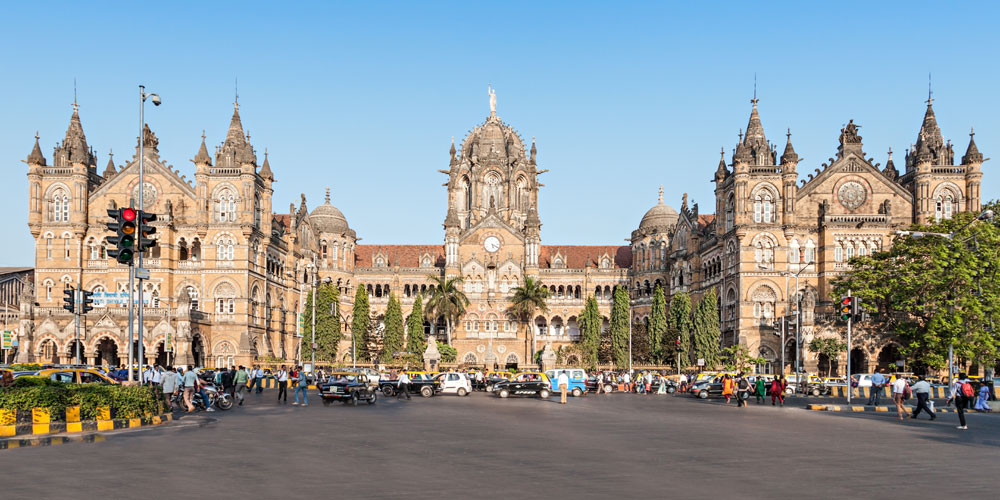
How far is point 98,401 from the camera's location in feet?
81.1

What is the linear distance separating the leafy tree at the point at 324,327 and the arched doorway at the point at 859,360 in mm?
43889

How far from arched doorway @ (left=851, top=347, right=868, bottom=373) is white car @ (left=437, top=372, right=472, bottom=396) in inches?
1335

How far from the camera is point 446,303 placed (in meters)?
86.5

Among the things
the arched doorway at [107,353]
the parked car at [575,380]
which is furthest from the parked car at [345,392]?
the arched doorway at [107,353]

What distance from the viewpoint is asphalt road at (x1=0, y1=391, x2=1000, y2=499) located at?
14672mm

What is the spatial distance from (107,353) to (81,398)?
56289mm

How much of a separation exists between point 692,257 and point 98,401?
2706 inches

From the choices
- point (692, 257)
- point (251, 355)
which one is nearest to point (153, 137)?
point (251, 355)

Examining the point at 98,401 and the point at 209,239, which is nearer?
the point at 98,401

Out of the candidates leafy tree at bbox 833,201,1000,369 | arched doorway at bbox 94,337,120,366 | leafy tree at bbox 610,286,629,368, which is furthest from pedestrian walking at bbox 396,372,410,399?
leafy tree at bbox 610,286,629,368

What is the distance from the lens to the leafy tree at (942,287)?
5341 centimetres

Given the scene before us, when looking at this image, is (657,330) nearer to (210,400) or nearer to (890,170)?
(890,170)

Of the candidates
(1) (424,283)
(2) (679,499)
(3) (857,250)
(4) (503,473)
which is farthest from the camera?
(1) (424,283)

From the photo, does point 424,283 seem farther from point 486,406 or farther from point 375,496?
point 375,496
